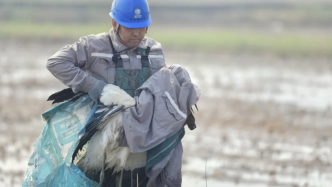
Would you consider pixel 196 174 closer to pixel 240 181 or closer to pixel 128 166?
pixel 240 181

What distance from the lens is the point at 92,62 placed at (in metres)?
4.07

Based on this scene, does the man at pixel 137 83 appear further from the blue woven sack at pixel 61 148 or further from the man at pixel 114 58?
the blue woven sack at pixel 61 148

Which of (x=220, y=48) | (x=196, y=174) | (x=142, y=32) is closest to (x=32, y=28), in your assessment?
(x=220, y=48)

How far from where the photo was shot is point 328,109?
996 cm

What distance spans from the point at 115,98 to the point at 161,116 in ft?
1.15

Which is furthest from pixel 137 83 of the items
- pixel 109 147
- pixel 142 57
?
pixel 109 147

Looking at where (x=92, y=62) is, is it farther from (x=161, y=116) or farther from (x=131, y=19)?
(x=161, y=116)

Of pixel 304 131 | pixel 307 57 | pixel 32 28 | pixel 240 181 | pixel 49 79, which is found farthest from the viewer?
pixel 32 28

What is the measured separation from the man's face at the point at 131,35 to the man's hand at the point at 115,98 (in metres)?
0.41

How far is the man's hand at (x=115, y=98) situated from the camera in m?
3.85

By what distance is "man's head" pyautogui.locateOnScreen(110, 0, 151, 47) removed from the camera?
3.99m

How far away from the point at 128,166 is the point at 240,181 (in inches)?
102

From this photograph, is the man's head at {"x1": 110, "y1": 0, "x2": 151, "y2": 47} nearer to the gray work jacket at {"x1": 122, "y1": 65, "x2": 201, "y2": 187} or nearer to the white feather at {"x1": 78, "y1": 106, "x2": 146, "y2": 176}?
the gray work jacket at {"x1": 122, "y1": 65, "x2": 201, "y2": 187}

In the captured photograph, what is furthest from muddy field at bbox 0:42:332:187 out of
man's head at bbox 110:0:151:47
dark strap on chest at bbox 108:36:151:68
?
man's head at bbox 110:0:151:47
